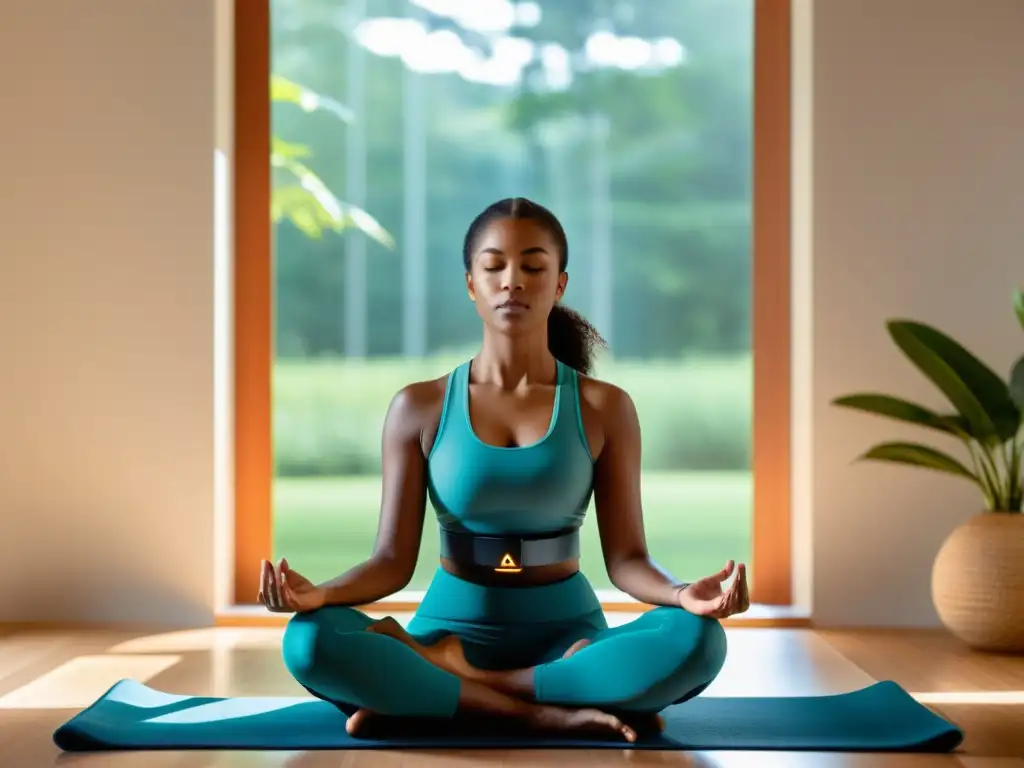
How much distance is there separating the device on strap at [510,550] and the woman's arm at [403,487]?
0.28 ft

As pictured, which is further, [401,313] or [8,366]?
[401,313]

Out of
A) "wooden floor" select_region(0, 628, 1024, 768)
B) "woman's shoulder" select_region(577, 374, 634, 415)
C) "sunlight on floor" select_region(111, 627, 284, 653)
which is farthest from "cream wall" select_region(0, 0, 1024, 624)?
"woman's shoulder" select_region(577, 374, 634, 415)

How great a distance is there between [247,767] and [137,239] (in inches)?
82.6

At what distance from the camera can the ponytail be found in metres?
2.73

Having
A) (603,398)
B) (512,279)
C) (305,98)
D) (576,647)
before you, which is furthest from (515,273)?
(305,98)

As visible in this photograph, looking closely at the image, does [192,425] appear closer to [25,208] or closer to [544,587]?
[25,208]

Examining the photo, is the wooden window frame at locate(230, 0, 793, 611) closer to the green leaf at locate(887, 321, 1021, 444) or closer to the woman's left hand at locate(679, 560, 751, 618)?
the green leaf at locate(887, 321, 1021, 444)

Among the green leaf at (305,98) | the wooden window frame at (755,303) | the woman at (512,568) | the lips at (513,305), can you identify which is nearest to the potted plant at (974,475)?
the wooden window frame at (755,303)

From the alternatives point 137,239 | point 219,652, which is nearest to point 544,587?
point 219,652

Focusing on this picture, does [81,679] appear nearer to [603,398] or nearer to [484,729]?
[484,729]

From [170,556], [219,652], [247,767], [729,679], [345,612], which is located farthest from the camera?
[170,556]

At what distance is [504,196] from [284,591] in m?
2.15

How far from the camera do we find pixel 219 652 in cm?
338

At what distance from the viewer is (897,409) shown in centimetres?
343
